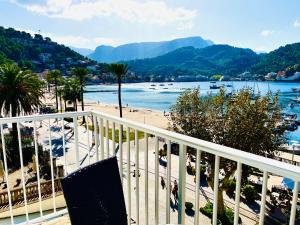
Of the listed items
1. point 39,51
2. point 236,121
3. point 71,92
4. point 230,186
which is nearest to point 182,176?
point 230,186

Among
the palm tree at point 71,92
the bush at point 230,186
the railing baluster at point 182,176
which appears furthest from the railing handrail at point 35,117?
the palm tree at point 71,92

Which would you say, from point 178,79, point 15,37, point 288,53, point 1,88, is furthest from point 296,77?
point 1,88

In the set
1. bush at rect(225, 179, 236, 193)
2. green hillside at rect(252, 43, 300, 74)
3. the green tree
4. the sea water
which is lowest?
the sea water

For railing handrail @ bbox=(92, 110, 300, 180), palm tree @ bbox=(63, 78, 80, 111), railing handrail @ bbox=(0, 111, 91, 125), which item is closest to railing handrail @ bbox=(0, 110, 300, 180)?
railing handrail @ bbox=(92, 110, 300, 180)

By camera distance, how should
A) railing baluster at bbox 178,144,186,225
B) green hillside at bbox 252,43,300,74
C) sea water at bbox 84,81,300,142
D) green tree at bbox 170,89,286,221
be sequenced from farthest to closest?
green hillside at bbox 252,43,300,74 < sea water at bbox 84,81,300,142 < green tree at bbox 170,89,286,221 < railing baluster at bbox 178,144,186,225

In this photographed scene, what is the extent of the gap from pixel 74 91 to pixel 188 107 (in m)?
32.9

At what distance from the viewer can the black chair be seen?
1.55 metres

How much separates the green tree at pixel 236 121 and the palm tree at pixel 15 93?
11.2m

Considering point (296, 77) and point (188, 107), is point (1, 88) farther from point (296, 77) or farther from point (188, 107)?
point (296, 77)

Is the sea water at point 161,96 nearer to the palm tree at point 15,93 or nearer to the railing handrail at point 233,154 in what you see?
the palm tree at point 15,93

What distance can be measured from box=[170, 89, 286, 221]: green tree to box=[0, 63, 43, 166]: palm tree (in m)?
11.2

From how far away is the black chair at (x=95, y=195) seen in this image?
5.07ft

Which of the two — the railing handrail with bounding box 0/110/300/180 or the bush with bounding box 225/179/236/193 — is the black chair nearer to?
the railing handrail with bounding box 0/110/300/180

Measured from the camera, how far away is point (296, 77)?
149000mm
